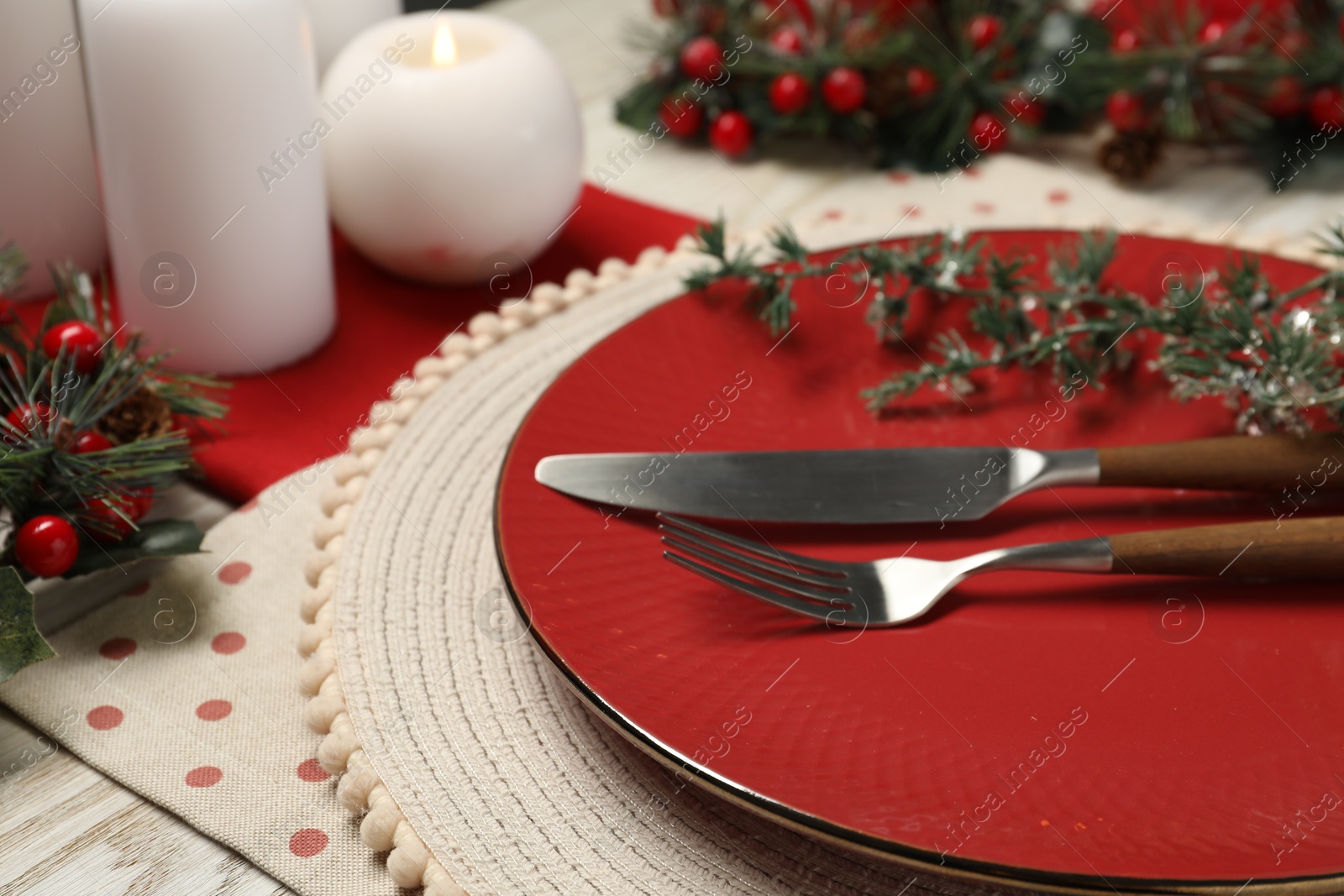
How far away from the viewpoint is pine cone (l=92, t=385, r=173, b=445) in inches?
26.6

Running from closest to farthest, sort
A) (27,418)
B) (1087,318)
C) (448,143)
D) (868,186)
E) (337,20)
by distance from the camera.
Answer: (27,418)
(1087,318)
(448,143)
(337,20)
(868,186)

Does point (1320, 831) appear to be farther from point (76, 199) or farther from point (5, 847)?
point (76, 199)

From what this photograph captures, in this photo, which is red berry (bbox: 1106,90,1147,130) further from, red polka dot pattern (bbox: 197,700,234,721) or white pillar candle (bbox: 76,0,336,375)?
red polka dot pattern (bbox: 197,700,234,721)

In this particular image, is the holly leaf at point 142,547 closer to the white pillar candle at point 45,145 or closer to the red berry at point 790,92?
the white pillar candle at point 45,145

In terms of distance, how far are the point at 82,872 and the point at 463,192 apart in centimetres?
50

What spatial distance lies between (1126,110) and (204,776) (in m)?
0.88

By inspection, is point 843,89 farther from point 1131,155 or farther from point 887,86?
point 1131,155

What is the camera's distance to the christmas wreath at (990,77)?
103cm

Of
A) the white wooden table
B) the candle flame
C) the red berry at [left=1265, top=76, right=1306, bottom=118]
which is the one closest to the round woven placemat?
the white wooden table

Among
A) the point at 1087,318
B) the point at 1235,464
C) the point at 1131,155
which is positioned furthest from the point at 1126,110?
the point at 1235,464

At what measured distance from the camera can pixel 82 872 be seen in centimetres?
49

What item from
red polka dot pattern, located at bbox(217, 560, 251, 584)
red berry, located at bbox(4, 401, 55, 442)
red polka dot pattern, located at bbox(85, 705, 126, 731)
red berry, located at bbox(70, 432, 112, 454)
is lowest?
red polka dot pattern, located at bbox(85, 705, 126, 731)

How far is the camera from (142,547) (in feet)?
2.02

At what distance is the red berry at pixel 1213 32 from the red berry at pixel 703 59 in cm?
41
